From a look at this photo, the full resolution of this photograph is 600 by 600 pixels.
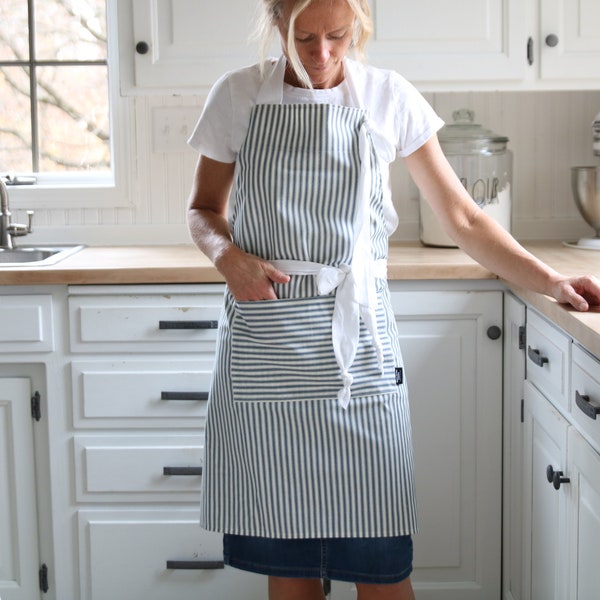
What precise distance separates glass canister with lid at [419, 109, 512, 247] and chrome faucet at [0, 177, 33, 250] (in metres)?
1.10

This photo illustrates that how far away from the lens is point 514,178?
2980 millimetres

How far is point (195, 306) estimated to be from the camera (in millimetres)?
2387

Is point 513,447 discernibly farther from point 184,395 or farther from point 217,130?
point 217,130

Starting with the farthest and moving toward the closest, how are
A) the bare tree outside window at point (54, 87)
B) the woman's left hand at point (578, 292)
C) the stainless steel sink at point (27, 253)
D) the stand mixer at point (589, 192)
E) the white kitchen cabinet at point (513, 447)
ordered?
the bare tree outside window at point (54, 87)
the stainless steel sink at point (27, 253)
the stand mixer at point (589, 192)
the white kitchen cabinet at point (513, 447)
the woman's left hand at point (578, 292)

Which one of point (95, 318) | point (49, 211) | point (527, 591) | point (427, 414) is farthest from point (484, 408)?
point (49, 211)

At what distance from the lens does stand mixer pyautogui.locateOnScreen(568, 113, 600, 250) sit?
2.69 metres

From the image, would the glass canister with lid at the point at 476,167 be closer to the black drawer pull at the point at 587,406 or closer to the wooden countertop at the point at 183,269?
the wooden countertop at the point at 183,269

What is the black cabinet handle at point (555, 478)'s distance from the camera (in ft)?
5.93

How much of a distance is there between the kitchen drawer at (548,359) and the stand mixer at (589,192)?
0.69m

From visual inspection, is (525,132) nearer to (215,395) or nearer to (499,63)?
(499,63)

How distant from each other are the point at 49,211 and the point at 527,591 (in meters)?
1.71

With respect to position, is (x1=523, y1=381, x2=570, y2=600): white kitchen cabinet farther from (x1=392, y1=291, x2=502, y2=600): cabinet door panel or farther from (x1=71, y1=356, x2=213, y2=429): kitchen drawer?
(x1=71, y1=356, x2=213, y2=429): kitchen drawer

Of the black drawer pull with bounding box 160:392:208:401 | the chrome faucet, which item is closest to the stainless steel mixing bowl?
the black drawer pull with bounding box 160:392:208:401

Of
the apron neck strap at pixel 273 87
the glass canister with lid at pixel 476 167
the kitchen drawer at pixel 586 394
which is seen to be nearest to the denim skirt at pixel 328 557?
the kitchen drawer at pixel 586 394
